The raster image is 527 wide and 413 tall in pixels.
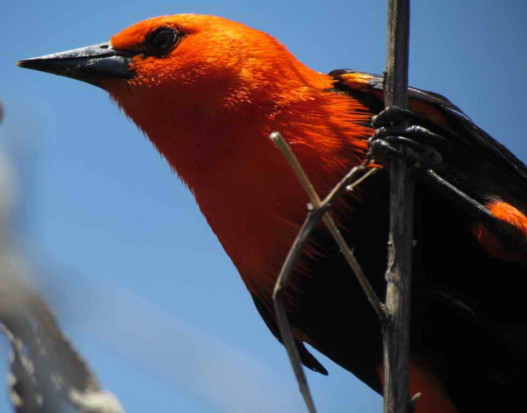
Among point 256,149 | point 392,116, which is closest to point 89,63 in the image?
point 256,149

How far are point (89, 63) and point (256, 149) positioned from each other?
1188 millimetres

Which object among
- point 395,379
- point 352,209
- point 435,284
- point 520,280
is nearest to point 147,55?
point 352,209

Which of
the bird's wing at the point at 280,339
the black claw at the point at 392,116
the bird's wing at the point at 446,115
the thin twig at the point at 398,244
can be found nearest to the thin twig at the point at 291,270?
the thin twig at the point at 398,244

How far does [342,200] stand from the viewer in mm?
3447

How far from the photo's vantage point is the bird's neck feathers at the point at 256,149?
336cm

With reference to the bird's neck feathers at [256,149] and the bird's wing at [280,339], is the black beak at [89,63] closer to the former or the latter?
the bird's neck feathers at [256,149]

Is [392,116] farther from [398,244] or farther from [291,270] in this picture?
[291,270]

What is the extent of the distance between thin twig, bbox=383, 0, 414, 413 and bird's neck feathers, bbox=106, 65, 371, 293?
2.26ft

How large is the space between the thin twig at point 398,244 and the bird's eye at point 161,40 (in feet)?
5.45

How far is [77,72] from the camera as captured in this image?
160 inches

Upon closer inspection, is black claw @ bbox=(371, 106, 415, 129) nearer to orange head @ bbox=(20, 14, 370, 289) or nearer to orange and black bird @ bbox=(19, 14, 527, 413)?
orange and black bird @ bbox=(19, 14, 527, 413)

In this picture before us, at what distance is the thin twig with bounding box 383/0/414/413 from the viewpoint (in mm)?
2002

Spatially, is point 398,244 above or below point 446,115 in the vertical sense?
below

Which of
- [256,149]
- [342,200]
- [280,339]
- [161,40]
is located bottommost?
[280,339]
